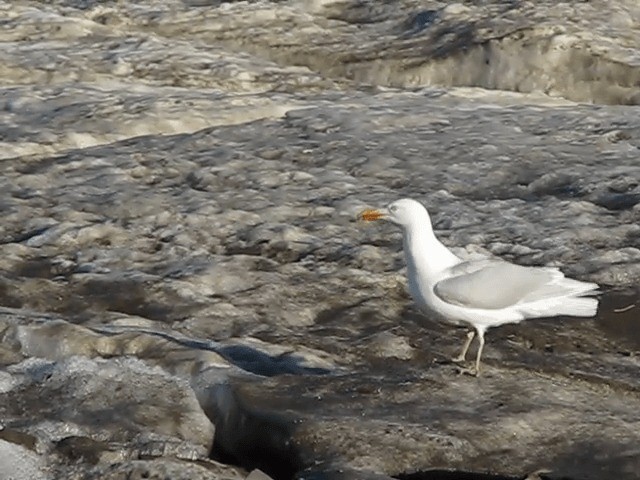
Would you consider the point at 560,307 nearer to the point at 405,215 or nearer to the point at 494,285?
the point at 494,285

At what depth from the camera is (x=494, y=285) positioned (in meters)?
7.96

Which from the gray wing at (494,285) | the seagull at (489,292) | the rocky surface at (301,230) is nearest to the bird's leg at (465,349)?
the seagull at (489,292)

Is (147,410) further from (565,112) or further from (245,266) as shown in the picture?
(565,112)

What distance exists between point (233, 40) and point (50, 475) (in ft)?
33.2

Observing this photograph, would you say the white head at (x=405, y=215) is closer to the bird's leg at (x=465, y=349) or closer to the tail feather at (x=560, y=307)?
the bird's leg at (x=465, y=349)

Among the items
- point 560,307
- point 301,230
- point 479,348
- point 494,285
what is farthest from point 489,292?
point 301,230

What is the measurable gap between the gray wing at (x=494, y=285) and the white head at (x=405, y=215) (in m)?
0.51

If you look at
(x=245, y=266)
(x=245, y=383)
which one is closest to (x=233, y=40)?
(x=245, y=266)

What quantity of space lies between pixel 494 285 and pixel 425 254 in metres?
0.50

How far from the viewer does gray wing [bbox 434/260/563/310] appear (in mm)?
7930

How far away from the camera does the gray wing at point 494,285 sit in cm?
793

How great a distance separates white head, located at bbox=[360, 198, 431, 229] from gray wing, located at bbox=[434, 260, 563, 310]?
51cm

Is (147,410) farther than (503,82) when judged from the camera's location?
No

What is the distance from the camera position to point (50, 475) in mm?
6820
